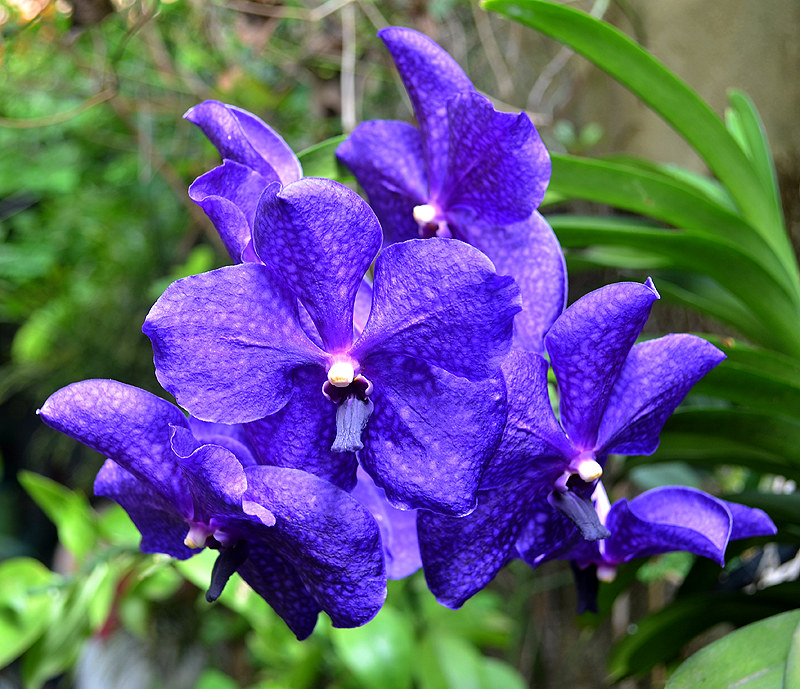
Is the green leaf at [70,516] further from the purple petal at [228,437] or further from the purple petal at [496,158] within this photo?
the purple petal at [496,158]

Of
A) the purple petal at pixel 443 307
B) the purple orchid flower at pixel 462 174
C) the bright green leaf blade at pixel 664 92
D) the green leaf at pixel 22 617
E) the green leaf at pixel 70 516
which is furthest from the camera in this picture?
the green leaf at pixel 70 516

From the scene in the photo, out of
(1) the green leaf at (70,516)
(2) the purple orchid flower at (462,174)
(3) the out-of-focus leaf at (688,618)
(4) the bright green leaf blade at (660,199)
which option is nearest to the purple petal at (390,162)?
(2) the purple orchid flower at (462,174)

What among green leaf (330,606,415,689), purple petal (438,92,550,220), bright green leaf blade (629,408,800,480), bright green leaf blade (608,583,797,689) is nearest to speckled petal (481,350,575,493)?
purple petal (438,92,550,220)

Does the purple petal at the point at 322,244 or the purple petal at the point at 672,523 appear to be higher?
the purple petal at the point at 322,244

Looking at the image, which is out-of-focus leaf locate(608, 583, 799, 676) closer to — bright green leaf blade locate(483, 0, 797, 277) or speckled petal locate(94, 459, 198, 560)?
bright green leaf blade locate(483, 0, 797, 277)

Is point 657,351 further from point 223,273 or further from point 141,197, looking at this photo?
point 141,197

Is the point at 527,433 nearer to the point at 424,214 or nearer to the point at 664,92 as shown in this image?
the point at 424,214
